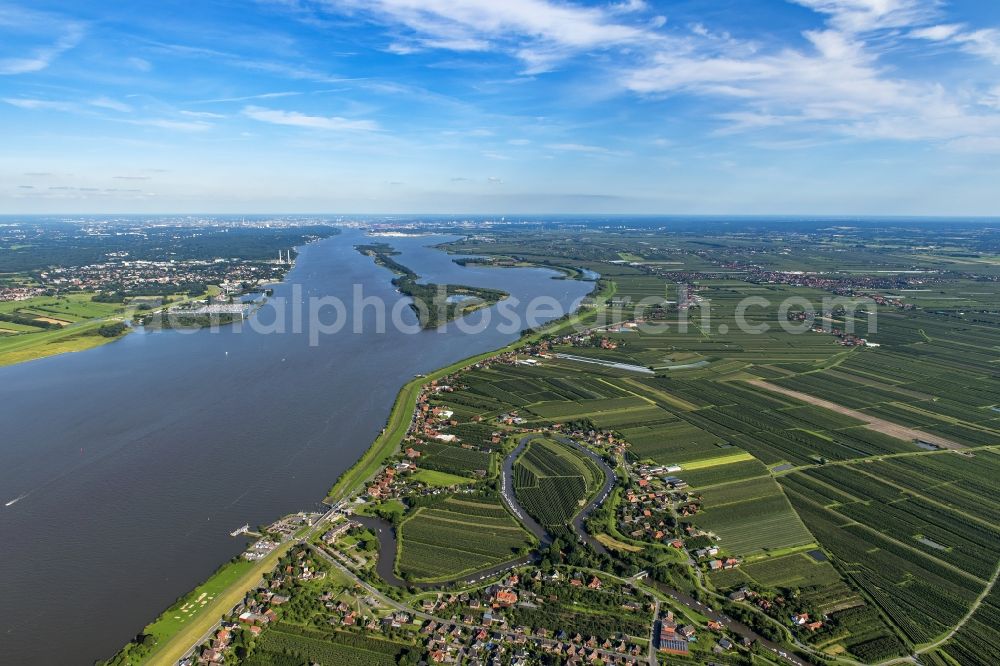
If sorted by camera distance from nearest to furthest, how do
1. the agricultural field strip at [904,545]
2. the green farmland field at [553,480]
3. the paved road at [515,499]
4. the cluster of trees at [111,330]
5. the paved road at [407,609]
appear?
the paved road at [407,609] → the agricultural field strip at [904,545] → the paved road at [515,499] → the green farmland field at [553,480] → the cluster of trees at [111,330]

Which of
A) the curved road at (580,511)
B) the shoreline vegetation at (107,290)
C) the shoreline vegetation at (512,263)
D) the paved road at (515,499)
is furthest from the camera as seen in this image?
the shoreline vegetation at (512,263)

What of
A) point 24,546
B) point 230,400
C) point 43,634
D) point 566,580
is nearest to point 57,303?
point 230,400

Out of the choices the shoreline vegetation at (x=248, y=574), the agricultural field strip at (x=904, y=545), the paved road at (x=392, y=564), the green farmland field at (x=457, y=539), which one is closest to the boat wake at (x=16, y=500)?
the shoreline vegetation at (x=248, y=574)

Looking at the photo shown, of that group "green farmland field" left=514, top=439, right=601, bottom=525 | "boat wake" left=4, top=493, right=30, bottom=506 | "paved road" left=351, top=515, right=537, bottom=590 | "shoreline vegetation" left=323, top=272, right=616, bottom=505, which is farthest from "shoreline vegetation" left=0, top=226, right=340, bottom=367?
"green farmland field" left=514, top=439, right=601, bottom=525

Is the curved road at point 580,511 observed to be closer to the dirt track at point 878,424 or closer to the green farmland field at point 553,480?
the green farmland field at point 553,480

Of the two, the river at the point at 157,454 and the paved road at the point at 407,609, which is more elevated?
the river at the point at 157,454

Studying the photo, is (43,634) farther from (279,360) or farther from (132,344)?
(132,344)

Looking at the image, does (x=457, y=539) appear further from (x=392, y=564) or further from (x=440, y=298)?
(x=440, y=298)

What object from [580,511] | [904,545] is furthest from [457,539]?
[904,545]
